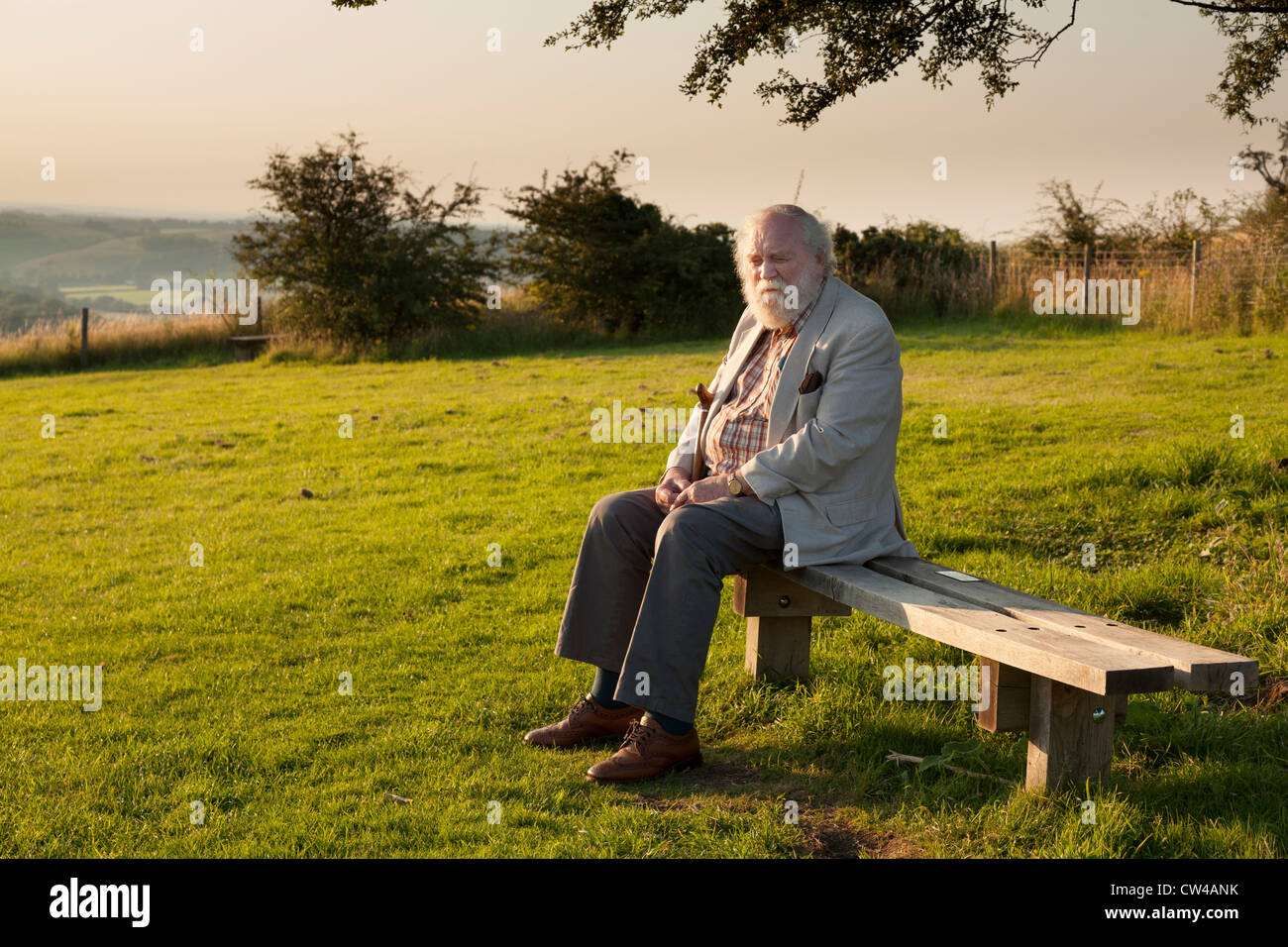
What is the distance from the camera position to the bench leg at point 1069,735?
3.24 meters

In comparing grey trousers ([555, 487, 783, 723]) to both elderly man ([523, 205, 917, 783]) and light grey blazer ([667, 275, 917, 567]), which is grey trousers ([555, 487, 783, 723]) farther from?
light grey blazer ([667, 275, 917, 567])

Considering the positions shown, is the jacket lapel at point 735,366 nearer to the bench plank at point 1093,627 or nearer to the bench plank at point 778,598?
the bench plank at point 778,598

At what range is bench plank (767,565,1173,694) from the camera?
286 centimetres

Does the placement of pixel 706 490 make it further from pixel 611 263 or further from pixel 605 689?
pixel 611 263

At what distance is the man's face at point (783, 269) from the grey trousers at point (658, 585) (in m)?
0.79

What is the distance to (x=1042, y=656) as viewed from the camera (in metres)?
3.03

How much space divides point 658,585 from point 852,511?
807mm

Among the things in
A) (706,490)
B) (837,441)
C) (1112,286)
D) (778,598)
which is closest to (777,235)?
(837,441)

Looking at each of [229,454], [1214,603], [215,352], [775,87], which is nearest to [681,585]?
[1214,603]

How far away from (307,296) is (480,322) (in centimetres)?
341

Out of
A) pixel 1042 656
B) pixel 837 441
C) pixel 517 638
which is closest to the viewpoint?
pixel 1042 656

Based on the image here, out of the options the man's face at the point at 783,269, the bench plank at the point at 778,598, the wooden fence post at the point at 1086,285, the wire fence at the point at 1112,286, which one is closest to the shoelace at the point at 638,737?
the bench plank at the point at 778,598

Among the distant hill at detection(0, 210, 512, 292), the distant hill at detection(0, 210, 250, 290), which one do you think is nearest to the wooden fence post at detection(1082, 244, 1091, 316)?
the distant hill at detection(0, 210, 250, 290)
